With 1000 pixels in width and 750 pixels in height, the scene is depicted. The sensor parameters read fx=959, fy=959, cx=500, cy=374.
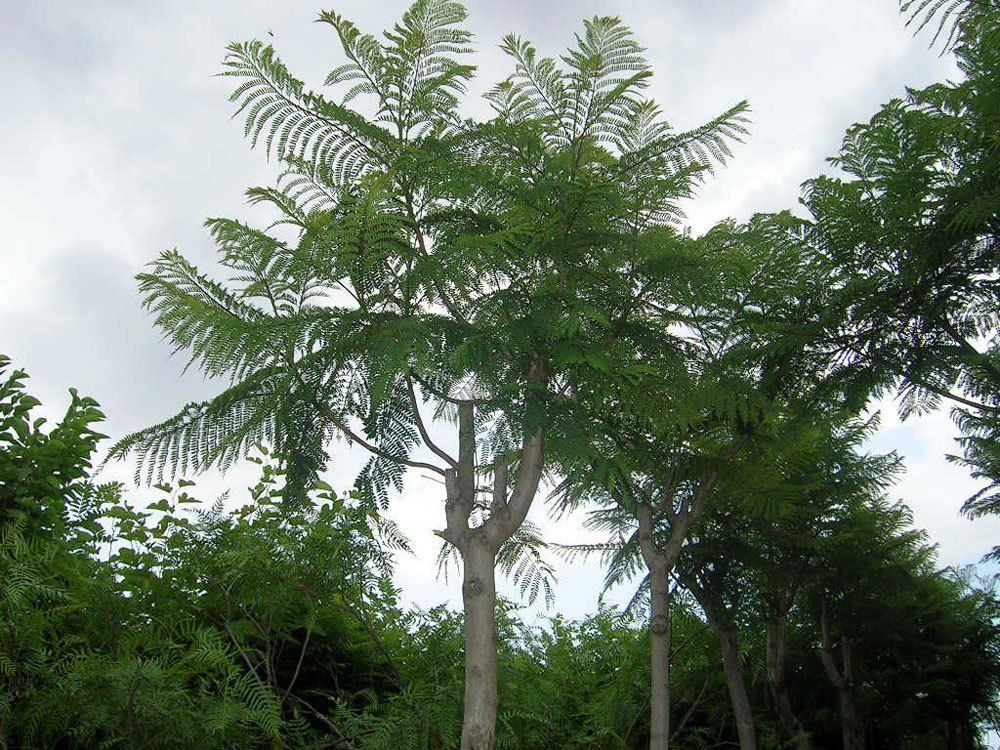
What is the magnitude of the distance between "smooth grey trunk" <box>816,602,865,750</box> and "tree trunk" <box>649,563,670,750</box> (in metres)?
3.30

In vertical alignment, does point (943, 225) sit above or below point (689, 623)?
above

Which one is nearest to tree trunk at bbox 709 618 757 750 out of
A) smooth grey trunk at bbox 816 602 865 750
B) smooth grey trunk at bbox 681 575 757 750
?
smooth grey trunk at bbox 681 575 757 750

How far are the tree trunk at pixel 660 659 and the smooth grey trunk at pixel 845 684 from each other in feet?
10.8

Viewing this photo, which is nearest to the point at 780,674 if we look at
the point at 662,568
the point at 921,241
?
the point at 662,568

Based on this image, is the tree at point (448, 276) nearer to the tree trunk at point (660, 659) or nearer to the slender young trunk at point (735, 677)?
the tree trunk at point (660, 659)

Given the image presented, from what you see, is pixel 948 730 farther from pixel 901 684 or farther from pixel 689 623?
pixel 689 623

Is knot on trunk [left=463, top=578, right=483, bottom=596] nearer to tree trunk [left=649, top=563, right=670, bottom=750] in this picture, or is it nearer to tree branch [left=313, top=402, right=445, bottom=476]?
tree branch [left=313, top=402, right=445, bottom=476]

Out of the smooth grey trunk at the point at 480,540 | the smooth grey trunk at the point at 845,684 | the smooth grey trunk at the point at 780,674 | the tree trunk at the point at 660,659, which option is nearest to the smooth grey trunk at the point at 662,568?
the tree trunk at the point at 660,659

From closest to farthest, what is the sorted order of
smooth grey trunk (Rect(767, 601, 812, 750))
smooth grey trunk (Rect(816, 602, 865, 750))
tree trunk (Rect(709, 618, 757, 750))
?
tree trunk (Rect(709, 618, 757, 750)) < smooth grey trunk (Rect(767, 601, 812, 750)) < smooth grey trunk (Rect(816, 602, 865, 750))

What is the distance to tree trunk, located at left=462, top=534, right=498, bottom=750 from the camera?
433 centimetres

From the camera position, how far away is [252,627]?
19.9ft

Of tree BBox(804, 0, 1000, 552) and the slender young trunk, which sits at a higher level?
tree BBox(804, 0, 1000, 552)

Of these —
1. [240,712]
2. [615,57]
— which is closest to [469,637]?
[240,712]

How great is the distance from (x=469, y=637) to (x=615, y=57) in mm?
2842
